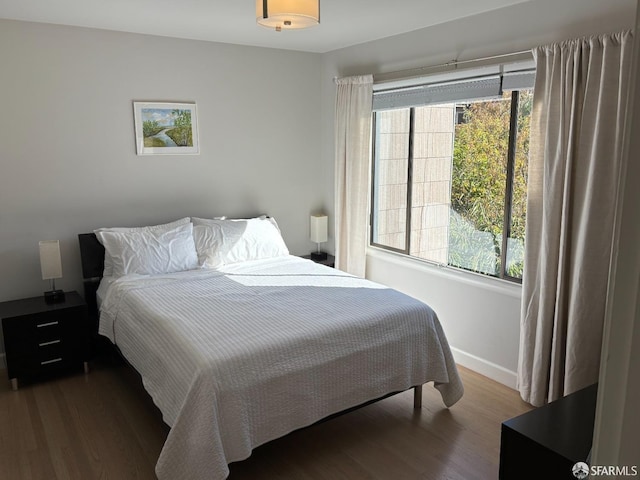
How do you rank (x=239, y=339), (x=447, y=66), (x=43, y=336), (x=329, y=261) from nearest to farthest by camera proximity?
(x=239, y=339) → (x=43, y=336) → (x=447, y=66) → (x=329, y=261)

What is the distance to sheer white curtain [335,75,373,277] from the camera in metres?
4.32

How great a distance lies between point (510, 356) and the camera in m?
3.41

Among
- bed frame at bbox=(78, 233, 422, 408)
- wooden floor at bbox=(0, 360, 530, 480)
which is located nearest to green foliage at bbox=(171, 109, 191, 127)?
bed frame at bbox=(78, 233, 422, 408)

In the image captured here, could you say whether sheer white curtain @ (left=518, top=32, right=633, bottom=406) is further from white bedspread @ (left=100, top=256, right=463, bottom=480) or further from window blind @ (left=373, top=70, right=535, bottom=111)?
white bedspread @ (left=100, top=256, right=463, bottom=480)

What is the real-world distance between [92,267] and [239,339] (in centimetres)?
187

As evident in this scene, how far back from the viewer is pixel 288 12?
88.8 inches

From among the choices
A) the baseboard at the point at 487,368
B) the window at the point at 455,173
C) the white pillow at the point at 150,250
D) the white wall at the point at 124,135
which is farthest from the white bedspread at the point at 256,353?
the window at the point at 455,173

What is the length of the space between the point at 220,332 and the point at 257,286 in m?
0.85

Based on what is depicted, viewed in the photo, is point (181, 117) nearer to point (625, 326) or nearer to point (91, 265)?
point (91, 265)

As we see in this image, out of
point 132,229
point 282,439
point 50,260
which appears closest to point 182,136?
point 132,229

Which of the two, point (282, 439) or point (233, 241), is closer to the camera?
point (282, 439)

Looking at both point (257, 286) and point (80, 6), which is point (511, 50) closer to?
point (257, 286)

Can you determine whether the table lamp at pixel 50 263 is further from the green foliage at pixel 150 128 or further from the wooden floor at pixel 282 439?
the green foliage at pixel 150 128

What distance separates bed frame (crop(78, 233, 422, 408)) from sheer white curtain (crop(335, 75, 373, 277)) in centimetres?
209
